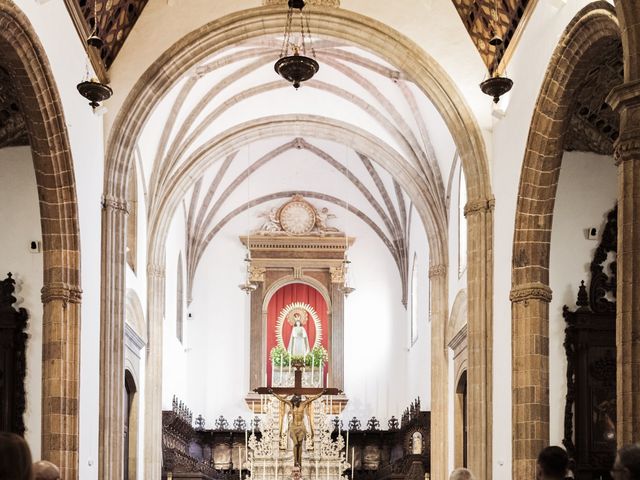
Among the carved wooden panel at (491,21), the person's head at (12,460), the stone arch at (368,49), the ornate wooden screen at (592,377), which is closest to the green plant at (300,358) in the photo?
the stone arch at (368,49)

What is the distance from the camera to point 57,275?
1412 cm

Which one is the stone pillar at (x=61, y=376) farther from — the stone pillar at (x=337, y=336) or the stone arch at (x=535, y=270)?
the stone pillar at (x=337, y=336)

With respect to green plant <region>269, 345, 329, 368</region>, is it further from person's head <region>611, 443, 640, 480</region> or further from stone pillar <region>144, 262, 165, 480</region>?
person's head <region>611, 443, 640, 480</region>

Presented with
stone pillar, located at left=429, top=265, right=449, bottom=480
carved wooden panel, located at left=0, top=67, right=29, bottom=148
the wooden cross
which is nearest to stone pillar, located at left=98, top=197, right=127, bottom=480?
carved wooden panel, located at left=0, top=67, right=29, bottom=148

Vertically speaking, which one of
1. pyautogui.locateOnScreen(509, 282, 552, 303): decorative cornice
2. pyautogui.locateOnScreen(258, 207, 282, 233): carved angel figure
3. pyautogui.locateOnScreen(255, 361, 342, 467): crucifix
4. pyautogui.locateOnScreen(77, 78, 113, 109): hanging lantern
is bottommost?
pyautogui.locateOnScreen(255, 361, 342, 467): crucifix

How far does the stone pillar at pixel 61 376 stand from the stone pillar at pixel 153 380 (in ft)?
23.8

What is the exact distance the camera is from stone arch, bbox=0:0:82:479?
44.0ft

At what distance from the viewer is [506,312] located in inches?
588

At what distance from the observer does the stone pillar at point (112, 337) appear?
620 inches

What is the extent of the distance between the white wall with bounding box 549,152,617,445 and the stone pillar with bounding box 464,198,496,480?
90cm

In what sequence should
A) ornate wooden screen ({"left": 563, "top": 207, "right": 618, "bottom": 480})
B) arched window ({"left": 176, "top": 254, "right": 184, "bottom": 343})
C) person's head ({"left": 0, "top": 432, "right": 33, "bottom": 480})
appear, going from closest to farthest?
person's head ({"left": 0, "top": 432, "right": 33, "bottom": 480}) → ornate wooden screen ({"left": 563, "top": 207, "right": 618, "bottom": 480}) → arched window ({"left": 176, "top": 254, "right": 184, "bottom": 343})

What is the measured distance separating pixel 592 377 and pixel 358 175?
484 inches

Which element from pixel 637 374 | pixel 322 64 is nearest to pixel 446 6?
pixel 322 64

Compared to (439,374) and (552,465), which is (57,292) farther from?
(552,465)
